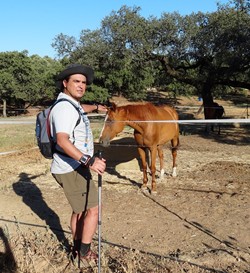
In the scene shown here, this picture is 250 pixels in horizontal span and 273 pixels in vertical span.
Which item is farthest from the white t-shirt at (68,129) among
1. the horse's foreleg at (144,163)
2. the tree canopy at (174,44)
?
the tree canopy at (174,44)

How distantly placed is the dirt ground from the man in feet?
1.56

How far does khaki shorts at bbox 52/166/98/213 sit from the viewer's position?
3244 millimetres

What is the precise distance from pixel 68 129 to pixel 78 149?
21 centimetres

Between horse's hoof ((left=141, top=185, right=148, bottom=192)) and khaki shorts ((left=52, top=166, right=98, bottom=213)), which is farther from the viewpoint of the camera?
horse's hoof ((left=141, top=185, right=148, bottom=192))

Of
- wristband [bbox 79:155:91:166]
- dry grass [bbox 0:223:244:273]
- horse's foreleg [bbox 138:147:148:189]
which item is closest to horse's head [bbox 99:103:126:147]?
horse's foreleg [bbox 138:147:148:189]

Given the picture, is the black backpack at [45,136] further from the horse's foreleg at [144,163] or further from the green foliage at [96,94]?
the green foliage at [96,94]

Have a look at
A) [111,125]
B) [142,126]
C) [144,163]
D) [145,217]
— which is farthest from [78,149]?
[144,163]

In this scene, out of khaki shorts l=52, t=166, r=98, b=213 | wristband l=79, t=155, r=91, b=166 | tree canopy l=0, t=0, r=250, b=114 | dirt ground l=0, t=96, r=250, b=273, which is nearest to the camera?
wristband l=79, t=155, r=91, b=166

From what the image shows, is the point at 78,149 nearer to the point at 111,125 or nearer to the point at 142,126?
the point at 111,125

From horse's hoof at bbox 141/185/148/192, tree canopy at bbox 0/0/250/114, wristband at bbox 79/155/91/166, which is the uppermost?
tree canopy at bbox 0/0/250/114

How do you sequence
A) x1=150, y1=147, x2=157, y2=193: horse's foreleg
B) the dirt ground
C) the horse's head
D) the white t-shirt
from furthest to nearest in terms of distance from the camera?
x1=150, y1=147, x2=157, y2=193: horse's foreleg < the horse's head < the dirt ground < the white t-shirt

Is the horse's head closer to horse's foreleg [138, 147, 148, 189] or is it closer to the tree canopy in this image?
horse's foreleg [138, 147, 148, 189]

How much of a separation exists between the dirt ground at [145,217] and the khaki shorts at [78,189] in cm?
62

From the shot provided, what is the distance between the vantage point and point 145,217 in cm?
504
